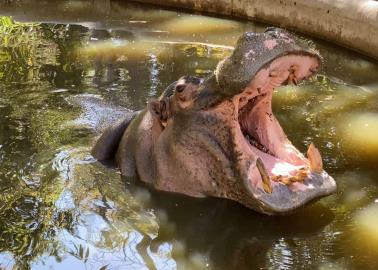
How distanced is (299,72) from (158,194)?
114 centimetres

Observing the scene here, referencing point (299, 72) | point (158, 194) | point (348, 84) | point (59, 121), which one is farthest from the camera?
point (348, 84)

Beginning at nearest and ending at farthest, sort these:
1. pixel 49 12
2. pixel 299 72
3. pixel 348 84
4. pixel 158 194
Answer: pixel 299 72 → pixel 158 194 → pixel 348 84 → pixel 49 12

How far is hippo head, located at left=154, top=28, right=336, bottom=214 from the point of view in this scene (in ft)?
11.5

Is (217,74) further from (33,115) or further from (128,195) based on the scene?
(33,115)

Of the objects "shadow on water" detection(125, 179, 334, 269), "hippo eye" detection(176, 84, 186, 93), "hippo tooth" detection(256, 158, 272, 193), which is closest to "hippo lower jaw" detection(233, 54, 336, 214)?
"hippo tooth" detection(256, 158, 272, 193)

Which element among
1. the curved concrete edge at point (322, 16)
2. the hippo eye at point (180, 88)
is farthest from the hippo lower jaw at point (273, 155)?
the curved concrete edge at point (322, 16)

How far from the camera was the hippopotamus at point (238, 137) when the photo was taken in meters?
3.51

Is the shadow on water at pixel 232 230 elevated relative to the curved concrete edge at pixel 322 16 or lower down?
lower down

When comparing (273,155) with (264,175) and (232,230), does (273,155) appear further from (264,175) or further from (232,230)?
(232,230)

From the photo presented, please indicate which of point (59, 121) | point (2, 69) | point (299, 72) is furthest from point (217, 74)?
point (2, 69)

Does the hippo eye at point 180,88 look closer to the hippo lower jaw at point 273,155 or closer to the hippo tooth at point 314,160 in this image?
the hippo lower jaw at point 273,155

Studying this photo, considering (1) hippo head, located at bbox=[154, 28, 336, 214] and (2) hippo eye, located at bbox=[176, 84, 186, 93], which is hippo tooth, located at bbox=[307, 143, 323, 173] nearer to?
(1) hippo head, located at bbox=[154, 28, 336, 214]

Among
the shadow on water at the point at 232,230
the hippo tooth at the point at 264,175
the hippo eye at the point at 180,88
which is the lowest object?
the shadow on water at the point at 232,230

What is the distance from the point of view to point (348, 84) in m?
6.43
